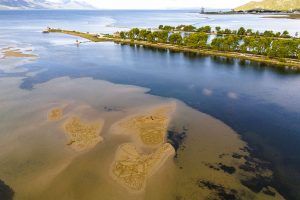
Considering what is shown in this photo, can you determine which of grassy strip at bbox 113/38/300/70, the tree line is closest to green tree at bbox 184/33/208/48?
the tree line

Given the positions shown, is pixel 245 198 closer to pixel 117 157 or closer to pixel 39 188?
pixel 117 157

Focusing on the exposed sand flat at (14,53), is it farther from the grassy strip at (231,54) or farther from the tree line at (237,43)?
the tree line at (237,43)

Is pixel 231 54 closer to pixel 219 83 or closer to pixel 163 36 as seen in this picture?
pixel 219 83

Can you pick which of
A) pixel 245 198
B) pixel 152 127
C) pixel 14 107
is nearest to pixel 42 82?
pixel 14 107

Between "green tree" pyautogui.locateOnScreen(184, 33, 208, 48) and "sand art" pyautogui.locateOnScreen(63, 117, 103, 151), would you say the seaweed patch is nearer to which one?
"sand art" pyautogui.locateOnScreen(63, 117, 103, 151)

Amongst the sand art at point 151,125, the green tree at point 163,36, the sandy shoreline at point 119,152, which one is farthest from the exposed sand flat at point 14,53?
the sand art at point 151,125

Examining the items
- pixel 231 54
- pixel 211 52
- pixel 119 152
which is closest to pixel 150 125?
pixel 119 152
